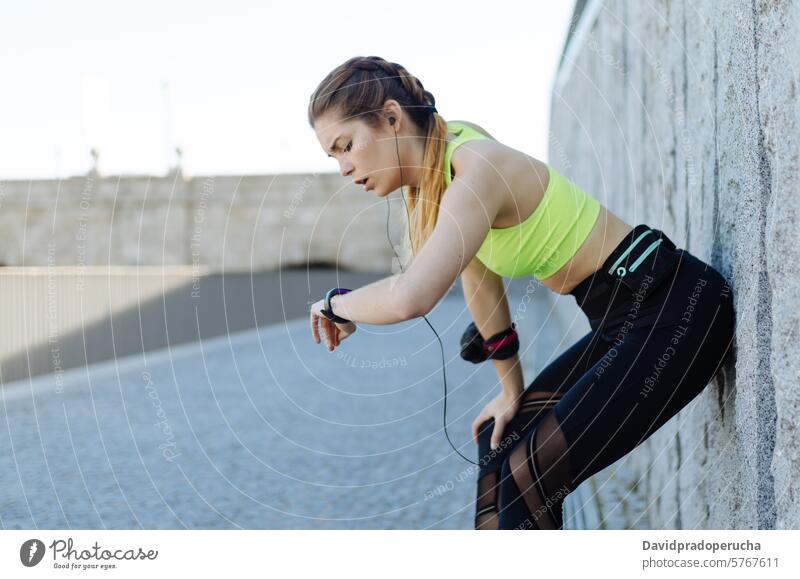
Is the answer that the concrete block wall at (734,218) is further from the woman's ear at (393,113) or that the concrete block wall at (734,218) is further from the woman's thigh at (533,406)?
the woman's ear at (393,113)

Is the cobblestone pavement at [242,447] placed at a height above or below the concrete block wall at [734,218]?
below

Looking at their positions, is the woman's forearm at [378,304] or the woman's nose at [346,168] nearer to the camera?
the woman's forearm at [378,304]

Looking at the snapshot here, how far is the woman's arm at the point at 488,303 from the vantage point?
201 cm

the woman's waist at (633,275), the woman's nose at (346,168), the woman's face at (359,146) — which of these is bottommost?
the woman's waist at (633,275)

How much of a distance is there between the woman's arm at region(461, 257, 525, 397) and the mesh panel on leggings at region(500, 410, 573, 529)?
1.20ft

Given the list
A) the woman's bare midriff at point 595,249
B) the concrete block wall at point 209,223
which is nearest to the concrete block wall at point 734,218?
the woman's bare midriff at point 595,249

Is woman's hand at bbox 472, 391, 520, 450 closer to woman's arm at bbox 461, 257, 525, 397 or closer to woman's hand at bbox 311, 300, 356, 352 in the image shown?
woman's arm at bbox 461, 257, 525, 397

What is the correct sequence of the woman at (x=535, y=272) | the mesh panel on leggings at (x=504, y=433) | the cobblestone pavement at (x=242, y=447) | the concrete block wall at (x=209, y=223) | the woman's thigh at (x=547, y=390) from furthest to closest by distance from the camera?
the concrete block wall at (x=209, y=223), the cobblestone pavement at (x=242, y=447), the woman's thigh at (x=547, y=390), the mesh panel on leggings at (x=504, y=433), the woman at (x=535, y=272)

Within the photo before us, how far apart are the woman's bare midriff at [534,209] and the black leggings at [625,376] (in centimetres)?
2

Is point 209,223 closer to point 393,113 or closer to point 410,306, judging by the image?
point 393,113

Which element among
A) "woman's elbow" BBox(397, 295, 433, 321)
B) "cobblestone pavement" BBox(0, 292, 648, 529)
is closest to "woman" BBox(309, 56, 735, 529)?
"woman's elbow" BBox(397, 295, 433, 321)

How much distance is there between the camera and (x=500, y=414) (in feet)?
6.38

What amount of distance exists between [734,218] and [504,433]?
0.63 meters
